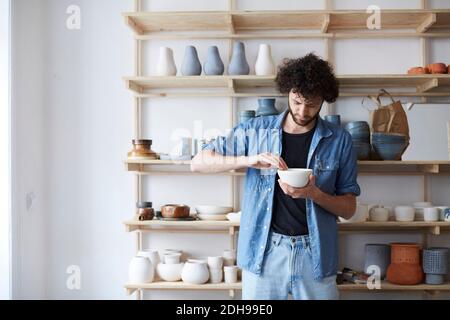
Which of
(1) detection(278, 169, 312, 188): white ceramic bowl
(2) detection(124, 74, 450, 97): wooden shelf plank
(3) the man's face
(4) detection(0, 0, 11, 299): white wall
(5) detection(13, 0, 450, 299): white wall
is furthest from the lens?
(5) detection(13, 0, 450, 299): white wall

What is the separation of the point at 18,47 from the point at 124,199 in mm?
775

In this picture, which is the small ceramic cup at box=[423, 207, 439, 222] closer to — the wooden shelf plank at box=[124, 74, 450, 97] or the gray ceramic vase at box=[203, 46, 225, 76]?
the wooden shelf plank at box=[124, 74, 450, 97]

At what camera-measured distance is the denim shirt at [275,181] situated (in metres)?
1.38

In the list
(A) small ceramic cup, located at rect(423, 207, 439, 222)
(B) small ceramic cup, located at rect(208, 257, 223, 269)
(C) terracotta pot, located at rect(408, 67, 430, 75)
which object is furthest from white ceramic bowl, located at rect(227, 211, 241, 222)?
(C) terracotta pot, located at rect(408, 67, 430, 75)

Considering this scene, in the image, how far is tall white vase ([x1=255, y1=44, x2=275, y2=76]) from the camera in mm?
1943

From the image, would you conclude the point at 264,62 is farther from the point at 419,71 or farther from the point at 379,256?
the point at 379,256

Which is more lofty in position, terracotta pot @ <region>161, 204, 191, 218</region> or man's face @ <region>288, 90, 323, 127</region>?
man's face @ <region>288, 90, 323, 127</region>

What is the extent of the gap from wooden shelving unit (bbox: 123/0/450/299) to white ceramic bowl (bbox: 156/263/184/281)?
0.04 m

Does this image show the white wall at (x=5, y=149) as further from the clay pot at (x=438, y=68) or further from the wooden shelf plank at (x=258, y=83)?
the clay pot at (x=438, y=68)

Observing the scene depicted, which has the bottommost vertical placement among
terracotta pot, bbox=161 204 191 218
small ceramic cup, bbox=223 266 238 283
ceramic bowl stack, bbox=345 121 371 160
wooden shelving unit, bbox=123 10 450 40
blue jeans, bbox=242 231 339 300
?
small ceramic cup, bbox=223 266 238 283

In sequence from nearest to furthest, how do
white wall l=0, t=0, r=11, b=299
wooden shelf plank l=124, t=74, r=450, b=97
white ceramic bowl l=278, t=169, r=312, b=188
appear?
white ceramic bowl l=278, t=169, r=312, b=188, wooden shelf plank l=124, t=74, r=450, b=97, white wall l=0, t=0, r=11, b=299

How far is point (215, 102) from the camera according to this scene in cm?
212
